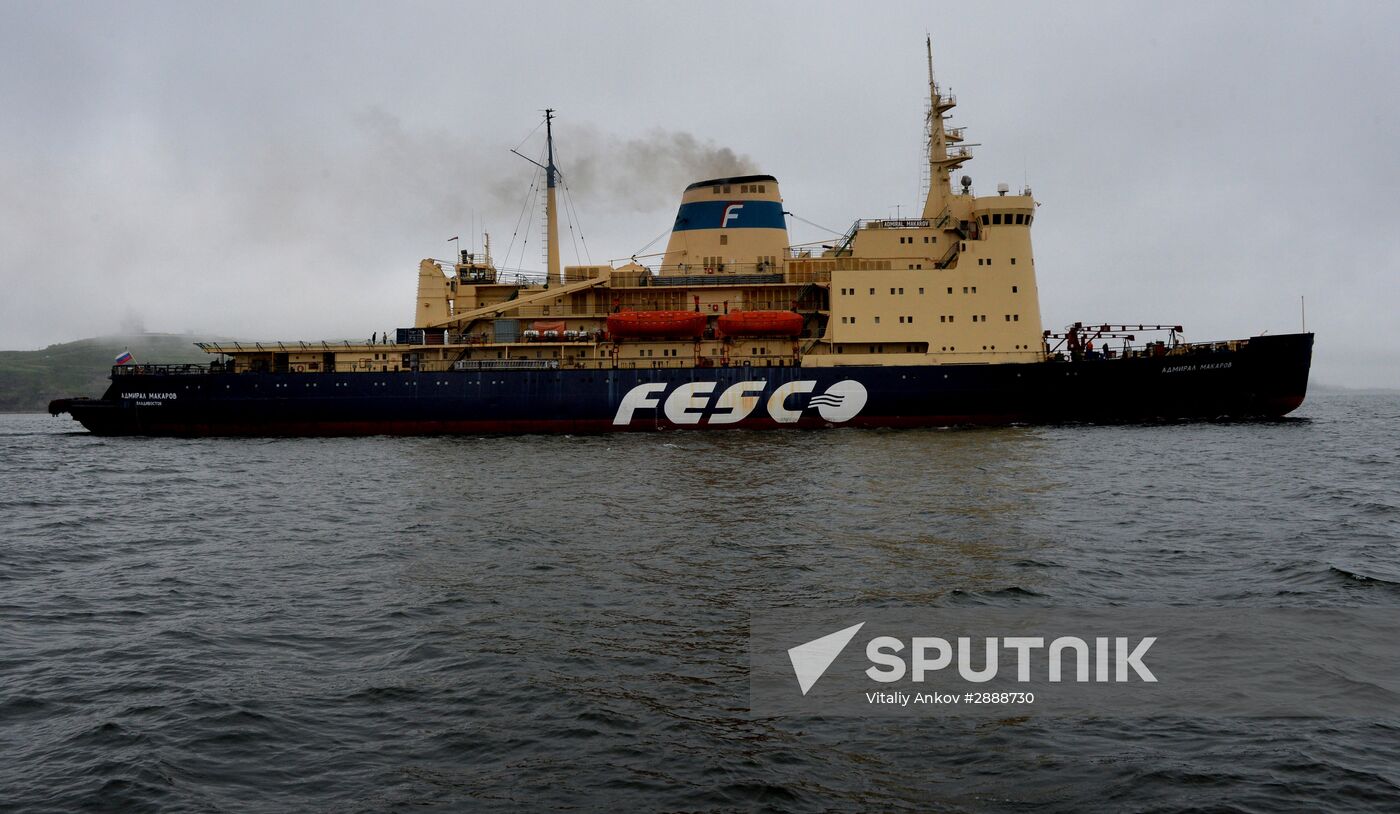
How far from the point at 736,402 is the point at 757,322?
4254mm

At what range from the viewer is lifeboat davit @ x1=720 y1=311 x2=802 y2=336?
40094 mm

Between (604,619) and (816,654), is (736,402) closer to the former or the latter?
(604,619)

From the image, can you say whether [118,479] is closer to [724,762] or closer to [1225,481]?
[724,762]

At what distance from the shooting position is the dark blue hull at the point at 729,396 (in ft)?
124

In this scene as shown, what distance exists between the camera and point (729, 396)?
126 ft

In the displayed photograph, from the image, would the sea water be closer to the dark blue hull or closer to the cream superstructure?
the dark blue hull

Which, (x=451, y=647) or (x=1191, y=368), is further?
(x=1191, y=368)

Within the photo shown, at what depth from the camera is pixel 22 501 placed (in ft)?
72.6

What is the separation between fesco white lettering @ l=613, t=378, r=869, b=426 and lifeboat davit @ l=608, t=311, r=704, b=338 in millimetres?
2986

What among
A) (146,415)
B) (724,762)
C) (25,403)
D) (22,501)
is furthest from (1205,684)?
(25,403)

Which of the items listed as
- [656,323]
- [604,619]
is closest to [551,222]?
[656,323]

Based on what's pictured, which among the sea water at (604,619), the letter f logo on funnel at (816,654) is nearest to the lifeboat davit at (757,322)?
the sea water at (604,619)

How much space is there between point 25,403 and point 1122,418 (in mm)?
167068

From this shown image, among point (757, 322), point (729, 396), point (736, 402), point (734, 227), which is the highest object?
point (734, 227)
